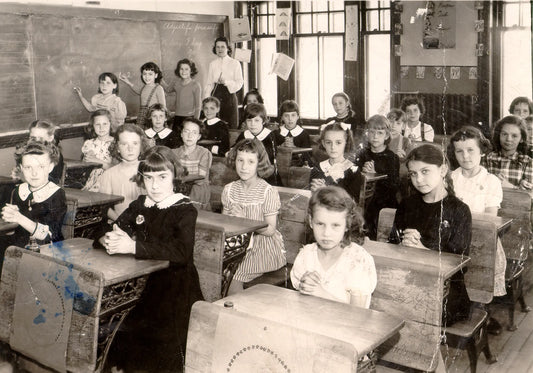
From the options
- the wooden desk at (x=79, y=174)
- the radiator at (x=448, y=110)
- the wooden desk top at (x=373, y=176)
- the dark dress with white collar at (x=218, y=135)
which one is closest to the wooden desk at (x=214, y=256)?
the wooden desk top at (x=373, y=176)

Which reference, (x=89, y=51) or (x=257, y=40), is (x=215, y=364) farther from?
(x=257, y=40)

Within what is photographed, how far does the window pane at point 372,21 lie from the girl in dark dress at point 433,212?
4.32 metres

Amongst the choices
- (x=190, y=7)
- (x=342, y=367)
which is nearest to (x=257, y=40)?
(x=190, y=7)

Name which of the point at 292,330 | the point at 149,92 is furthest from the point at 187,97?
the point at 292,330

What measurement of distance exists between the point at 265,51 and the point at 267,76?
0.99ft

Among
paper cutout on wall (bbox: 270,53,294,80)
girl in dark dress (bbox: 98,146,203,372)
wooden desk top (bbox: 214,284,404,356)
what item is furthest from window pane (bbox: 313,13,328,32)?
wooden desk top (bbox: 214,284,404,356)

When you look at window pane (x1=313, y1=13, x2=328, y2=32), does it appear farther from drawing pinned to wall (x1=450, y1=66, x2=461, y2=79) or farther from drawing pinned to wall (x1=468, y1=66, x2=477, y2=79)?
drawing pinned to wall (x1=468, y1=66, x2=477, y2=79)

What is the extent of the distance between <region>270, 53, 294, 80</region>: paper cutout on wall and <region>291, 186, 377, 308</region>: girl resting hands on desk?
5142 millimetres

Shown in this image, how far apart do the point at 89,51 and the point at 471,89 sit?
3496 millimetres

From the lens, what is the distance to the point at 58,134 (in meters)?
5.09

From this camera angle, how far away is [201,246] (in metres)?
2.28

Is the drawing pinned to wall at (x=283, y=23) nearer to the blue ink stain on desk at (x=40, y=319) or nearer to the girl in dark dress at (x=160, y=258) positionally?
the girl in dark dress at (x=160, y=258)

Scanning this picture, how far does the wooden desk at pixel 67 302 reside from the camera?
5.91ft

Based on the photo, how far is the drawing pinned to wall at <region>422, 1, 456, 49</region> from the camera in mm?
5766
